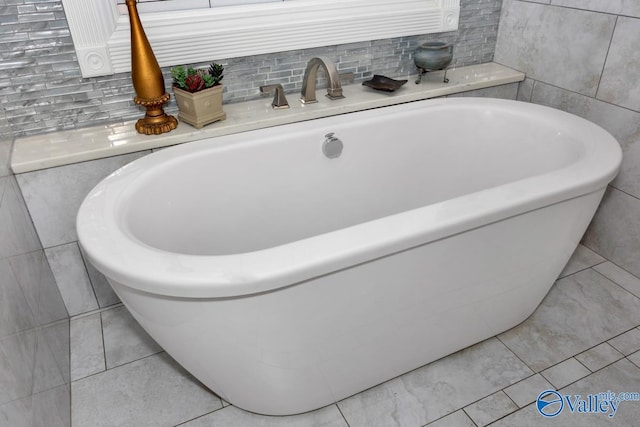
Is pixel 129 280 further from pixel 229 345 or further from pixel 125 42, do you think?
pixel 125 42

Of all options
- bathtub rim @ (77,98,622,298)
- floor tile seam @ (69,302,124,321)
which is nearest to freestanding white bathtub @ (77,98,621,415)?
bathtub rim @ (77,98,622,298)

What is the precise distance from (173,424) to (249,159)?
33.7 inches

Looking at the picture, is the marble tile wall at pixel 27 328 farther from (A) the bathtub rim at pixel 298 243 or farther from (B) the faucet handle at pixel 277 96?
(B) the faucet handle at pixel 277 96

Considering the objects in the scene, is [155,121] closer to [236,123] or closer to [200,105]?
[200,105]

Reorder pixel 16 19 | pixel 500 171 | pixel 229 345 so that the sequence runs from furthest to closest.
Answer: pixel 500 171
pixel 16 19
pixel 229 345

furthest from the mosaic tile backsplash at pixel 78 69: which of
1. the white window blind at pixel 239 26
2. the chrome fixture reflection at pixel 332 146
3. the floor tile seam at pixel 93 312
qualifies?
the floor tile seam at pixel 93 312

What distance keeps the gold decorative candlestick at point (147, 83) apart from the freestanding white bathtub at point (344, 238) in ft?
0.49

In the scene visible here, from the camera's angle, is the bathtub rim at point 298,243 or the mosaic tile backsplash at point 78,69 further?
the mosaic tile backsplash at point 78,69

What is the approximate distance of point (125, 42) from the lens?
167 cm

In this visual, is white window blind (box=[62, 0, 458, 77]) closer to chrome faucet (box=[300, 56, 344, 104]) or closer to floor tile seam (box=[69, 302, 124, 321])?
chrome faucet (box=[300, 56, 344, 104])

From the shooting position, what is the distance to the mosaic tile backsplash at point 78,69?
1.54 metres

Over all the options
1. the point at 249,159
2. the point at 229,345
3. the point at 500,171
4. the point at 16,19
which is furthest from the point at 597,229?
the point at 16,19

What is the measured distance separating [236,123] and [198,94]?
168mm

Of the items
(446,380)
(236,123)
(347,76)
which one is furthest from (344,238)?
(347,76)
